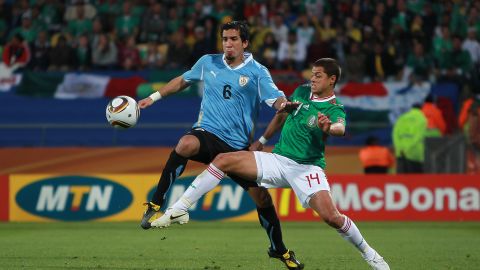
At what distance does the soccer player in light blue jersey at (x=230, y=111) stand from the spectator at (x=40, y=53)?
451 inches

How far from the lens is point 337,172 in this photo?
19656 millimetres

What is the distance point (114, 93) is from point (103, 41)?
1385mm

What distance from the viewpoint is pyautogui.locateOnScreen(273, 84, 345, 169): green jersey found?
910 centimetres

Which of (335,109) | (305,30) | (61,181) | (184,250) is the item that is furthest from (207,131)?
(305,30)

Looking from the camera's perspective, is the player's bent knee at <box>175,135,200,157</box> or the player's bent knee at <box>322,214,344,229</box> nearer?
the player's bent knee at <box>322,214,344,229</box>

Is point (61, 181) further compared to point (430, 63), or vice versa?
point (430, 63)

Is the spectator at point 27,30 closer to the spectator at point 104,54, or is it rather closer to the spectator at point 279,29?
the spectator at point 104,54

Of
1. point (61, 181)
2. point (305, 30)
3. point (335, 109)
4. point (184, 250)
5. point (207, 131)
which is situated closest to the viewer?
point (335, 109)

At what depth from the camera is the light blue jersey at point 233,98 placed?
970cm

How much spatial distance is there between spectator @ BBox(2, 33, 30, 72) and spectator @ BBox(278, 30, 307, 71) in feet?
17.5

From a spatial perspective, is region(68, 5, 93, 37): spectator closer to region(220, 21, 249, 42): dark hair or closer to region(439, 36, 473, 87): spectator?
region(439, 36, 473, 87): spectator

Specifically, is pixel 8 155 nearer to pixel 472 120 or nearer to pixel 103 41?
pixel 103 41

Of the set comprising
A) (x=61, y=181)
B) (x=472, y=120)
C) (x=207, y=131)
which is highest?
(x=207, y=131)

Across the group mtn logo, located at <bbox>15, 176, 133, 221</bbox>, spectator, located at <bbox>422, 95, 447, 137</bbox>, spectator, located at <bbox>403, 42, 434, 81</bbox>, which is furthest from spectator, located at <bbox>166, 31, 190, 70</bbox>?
spectator, located at <bbox>422, 95, 447, 137</bbox>
